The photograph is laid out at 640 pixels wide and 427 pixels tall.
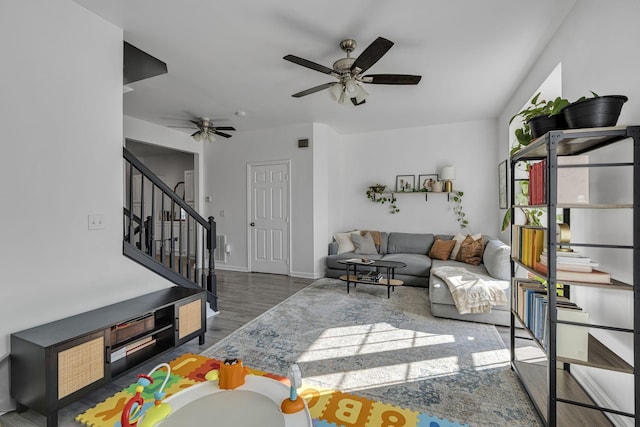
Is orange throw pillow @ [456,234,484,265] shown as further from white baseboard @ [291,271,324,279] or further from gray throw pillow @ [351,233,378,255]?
white baseboard @ [291,271,324,279]

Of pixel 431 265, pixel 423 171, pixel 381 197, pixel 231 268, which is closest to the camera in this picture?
pixel 431 265

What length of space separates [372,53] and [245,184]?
410 cm

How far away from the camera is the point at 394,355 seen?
255cm

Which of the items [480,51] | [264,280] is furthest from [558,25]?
[264,280]

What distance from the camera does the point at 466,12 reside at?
7.63 ft

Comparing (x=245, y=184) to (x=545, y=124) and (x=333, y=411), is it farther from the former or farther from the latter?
(x=545, y=124)

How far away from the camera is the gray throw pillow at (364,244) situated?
5402 millimetres

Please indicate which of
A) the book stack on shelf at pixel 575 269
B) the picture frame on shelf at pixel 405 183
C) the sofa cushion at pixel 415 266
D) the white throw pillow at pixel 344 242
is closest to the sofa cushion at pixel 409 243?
the sofa cushion at pixel 415 266

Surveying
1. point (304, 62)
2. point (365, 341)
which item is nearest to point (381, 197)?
point (365, 341)

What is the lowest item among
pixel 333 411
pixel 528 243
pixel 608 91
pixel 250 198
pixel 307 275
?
pixel 333 411

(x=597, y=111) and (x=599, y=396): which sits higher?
(x=597, y=111)

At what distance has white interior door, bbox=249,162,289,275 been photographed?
18.4ft

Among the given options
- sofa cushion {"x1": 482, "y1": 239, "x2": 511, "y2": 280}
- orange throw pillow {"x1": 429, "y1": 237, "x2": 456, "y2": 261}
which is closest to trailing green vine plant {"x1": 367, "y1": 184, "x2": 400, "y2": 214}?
orange throw pillow {"x1": 429, "y1": 237, "x2": 456, "y2": 261}

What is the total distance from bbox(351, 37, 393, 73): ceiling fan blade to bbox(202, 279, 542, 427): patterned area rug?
2.46 m
